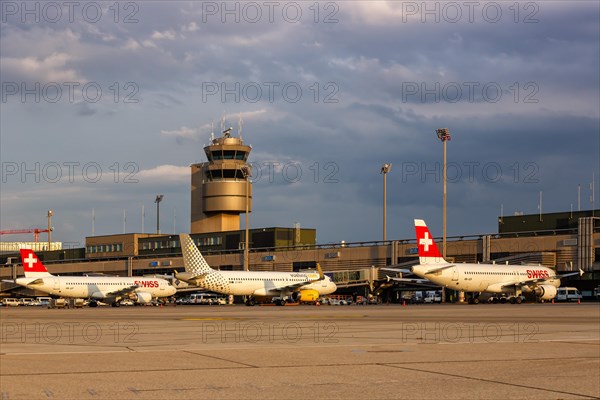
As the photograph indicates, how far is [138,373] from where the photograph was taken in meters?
16.5

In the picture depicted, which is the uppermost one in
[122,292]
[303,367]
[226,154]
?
[226,154]

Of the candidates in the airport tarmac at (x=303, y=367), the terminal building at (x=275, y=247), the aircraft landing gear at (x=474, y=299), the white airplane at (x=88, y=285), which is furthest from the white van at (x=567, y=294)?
the airport tarmac at (x=303, y=367)

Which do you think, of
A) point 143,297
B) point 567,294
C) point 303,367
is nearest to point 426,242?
point 567,294

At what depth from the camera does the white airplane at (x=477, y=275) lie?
89.4 meters

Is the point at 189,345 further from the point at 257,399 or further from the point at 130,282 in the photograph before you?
the point at 130,282

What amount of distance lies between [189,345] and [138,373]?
24.8 feet

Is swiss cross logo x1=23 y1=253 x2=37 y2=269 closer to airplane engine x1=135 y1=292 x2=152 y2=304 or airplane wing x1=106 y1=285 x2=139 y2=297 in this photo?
airplane wing x1=106 y1=285 x2=139 y2=297

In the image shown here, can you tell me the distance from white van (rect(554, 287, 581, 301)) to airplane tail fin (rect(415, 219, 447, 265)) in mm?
21677

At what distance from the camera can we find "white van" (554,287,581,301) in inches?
4075

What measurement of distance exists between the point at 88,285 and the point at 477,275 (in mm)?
47578

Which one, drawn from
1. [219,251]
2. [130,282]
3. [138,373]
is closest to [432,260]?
[130,282]

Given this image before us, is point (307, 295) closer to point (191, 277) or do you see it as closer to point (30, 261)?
point (191, 277)

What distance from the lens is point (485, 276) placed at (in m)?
91.9

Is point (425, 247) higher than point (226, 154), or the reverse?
point (226, 154)
